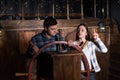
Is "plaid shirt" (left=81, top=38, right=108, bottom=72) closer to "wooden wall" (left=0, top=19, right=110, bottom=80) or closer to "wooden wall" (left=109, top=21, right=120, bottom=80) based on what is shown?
"wooden wall" (left=0, top=19, right=110, bottom=80)

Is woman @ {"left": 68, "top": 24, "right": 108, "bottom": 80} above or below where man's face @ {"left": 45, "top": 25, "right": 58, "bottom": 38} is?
below

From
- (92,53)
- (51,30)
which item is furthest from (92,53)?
(51,30)

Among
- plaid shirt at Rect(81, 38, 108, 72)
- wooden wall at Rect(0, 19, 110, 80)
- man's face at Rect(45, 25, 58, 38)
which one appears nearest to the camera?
man's face at Rect(45, 25, 58, 38)

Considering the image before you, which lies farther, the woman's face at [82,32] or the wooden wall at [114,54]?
the wooden wall at [114,54]

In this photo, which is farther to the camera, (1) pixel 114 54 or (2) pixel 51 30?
(1) pixel 114 54

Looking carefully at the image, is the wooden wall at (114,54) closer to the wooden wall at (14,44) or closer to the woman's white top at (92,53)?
the wooden wall at (14,44)

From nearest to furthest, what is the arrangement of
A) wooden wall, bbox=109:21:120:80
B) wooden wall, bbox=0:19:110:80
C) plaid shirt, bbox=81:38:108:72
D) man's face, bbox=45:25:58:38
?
A: man's face, bbox=45:25:58:38, plaid shirt, bbox=81:38:108:72, wooden wall, bbox=0:19:110:80, wooden wall, bbox=109:21:120:80

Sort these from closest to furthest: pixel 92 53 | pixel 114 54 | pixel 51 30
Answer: pixel 51 30, pixel 92 53, pixel 114 54

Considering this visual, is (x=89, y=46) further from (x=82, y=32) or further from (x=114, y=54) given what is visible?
(x=114, y=54)

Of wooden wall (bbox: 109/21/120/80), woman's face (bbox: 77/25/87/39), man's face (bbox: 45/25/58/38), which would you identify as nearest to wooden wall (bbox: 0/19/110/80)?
wooden wall (bbox: 109/21/120/80)

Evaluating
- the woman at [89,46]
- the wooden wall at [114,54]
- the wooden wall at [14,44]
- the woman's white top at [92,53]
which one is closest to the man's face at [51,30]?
the woman at [89,46]

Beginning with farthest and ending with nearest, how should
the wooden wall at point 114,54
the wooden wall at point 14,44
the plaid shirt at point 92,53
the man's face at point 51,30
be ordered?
the wooden wall at point 114,54 < the wooden wall at point 14,44 < the plaid shirt at point 92,53 < the man's face at point 51,30

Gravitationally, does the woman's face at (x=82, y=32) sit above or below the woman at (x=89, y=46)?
above

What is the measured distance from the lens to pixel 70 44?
8.91ft
